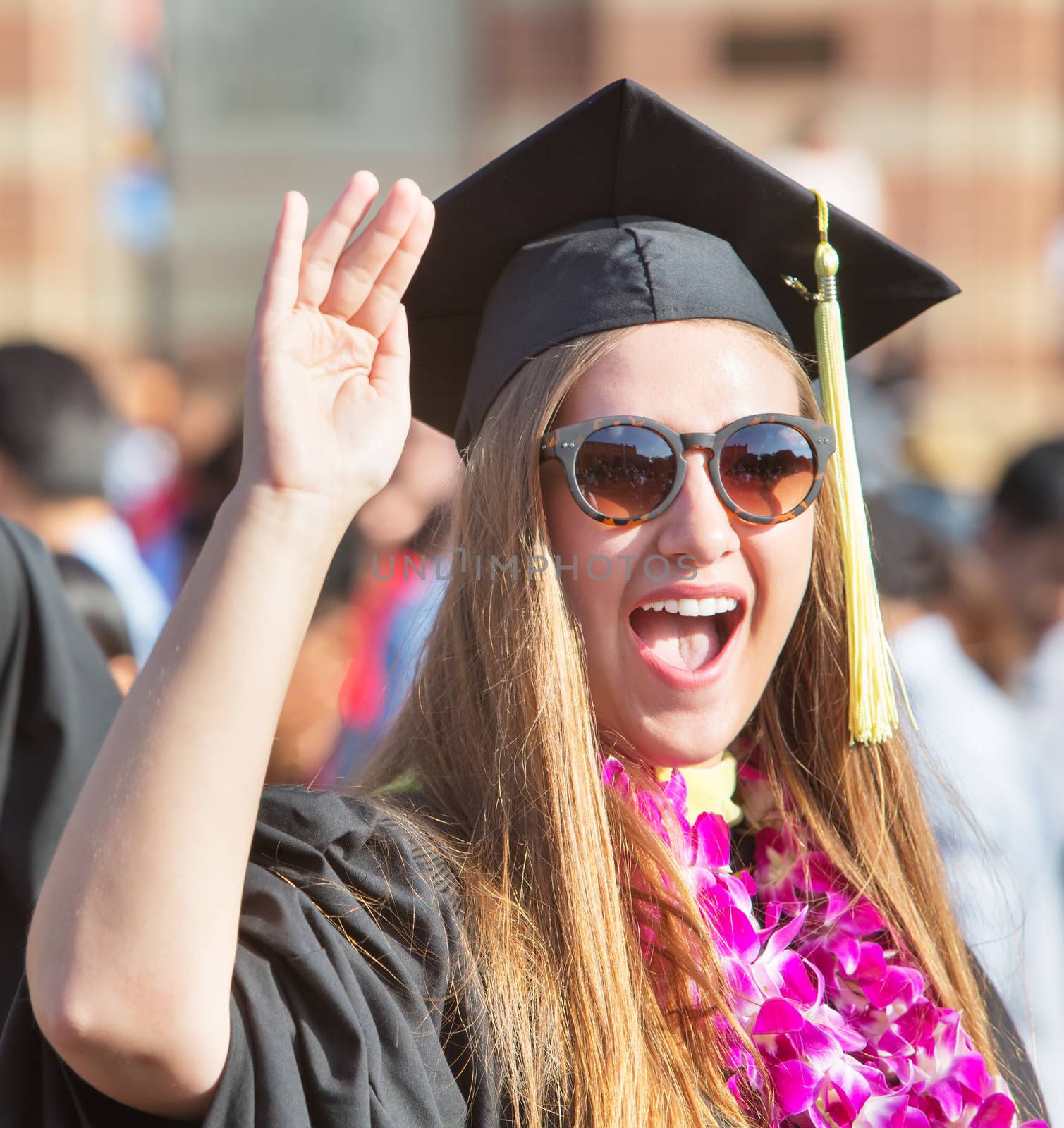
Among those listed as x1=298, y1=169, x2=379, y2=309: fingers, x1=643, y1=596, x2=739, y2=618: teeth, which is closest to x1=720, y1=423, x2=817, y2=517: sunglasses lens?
x1=643, y1=596, x2=739, y2=618: teeth

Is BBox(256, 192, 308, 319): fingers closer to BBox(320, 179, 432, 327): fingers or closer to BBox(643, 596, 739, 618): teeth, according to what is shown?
BBox(320, 179, 432, 327): fingers

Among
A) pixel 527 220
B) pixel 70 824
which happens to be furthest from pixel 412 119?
pixel 70 824

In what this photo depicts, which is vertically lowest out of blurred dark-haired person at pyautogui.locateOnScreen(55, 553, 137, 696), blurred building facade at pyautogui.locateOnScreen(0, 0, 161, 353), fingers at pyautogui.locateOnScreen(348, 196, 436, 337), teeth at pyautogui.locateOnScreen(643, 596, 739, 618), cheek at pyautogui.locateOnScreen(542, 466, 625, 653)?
blurred dark-haired person at pyautogui.locateOnScreen(55, 553, 137, 696)

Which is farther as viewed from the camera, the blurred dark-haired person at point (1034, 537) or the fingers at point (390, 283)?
the blurred dark-haired person at point (1034, 537)

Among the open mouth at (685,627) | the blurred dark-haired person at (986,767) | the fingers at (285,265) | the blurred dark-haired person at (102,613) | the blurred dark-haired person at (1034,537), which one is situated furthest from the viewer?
the blurred dark-haired person at (1034,537)

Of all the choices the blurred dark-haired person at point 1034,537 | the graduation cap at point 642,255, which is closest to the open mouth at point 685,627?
the graduation cap at point 642,255

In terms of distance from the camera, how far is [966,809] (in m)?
2.10

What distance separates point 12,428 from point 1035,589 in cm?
346

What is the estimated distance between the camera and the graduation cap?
1.79 metres

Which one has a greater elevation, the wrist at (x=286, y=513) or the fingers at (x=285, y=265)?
the fingers at (x=285, y=265)

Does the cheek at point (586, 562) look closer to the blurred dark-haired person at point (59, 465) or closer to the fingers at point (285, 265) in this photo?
the fingers at point (285, 265)

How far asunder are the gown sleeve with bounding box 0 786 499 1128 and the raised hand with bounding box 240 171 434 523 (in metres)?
0.37

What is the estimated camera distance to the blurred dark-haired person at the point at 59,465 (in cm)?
382

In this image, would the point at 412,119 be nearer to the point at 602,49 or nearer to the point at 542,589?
the point at 602,49
